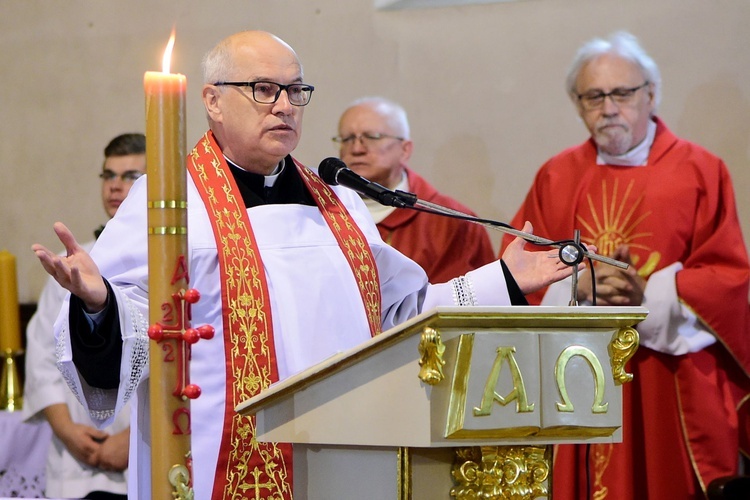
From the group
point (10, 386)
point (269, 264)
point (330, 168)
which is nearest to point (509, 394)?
point (330, 168)

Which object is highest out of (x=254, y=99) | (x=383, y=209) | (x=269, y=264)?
(x=383, y=209)

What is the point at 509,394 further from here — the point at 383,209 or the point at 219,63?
the point at 383,209

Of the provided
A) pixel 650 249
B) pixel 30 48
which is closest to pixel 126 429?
pixel 650 249

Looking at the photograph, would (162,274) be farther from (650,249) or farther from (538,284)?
(650,249)

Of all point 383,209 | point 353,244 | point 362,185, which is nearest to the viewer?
point 362,185

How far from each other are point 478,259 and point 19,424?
2.24 m

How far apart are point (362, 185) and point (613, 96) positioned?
8.17ft

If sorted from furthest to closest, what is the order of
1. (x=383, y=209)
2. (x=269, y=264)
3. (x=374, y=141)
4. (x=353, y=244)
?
1. (x=383, y=209)
2. (x=374, y=141)
3. (x=353, y=244)
4. (x=269, y=264)

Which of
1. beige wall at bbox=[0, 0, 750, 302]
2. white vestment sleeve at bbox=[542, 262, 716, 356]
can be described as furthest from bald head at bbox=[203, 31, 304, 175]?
beige wall at bbox=[0, 0, 750, 302]

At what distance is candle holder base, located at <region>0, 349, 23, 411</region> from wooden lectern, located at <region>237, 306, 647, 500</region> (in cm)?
362

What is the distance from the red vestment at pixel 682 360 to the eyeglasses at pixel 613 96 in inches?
12.3

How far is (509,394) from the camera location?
2018mm

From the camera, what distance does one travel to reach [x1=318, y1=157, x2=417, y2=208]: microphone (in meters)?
2.60

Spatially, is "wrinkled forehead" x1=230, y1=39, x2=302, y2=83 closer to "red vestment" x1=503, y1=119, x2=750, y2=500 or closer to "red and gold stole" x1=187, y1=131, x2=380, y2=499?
"red and gold stole" x1=187, y1=131, x2=380, y2=499
